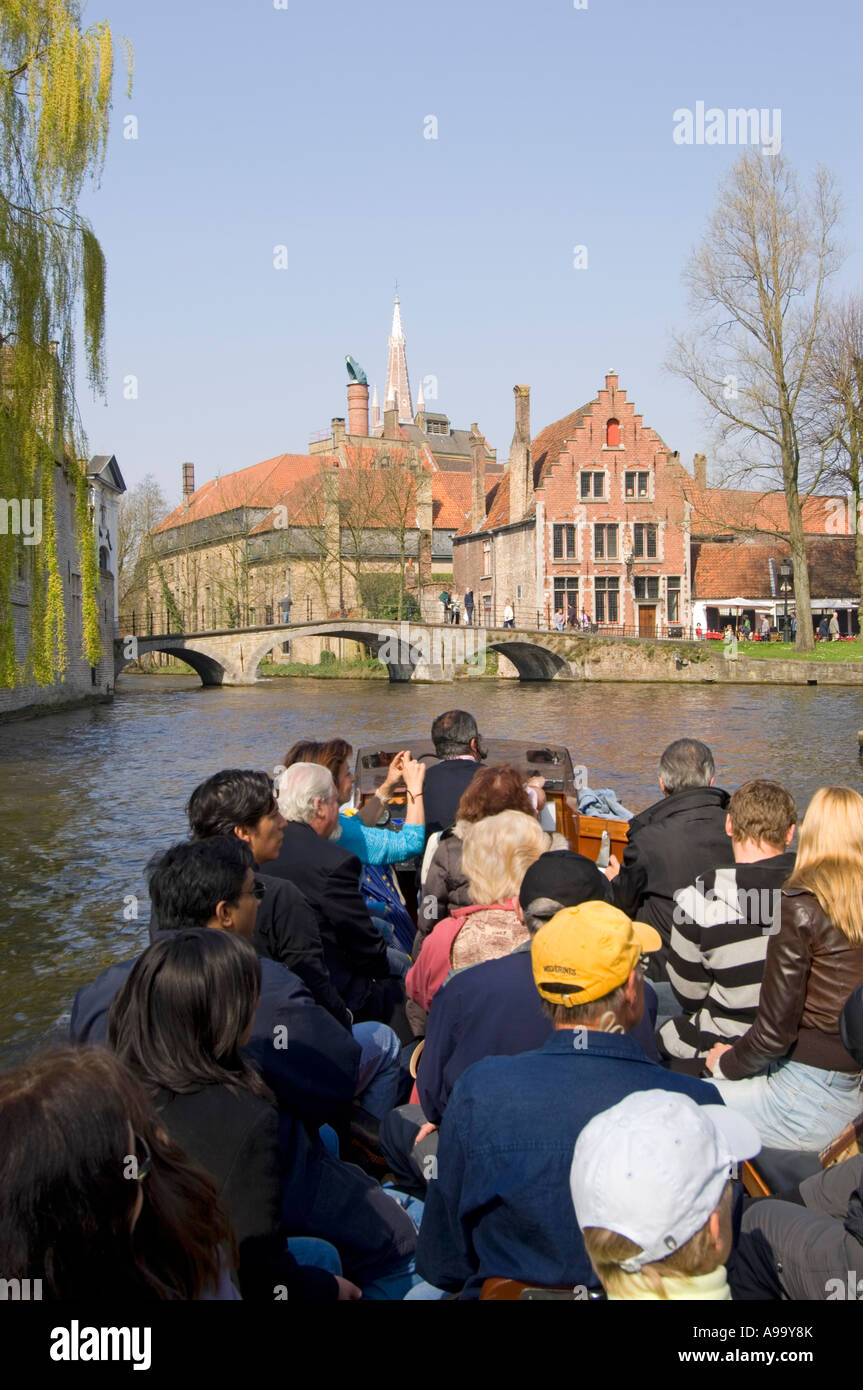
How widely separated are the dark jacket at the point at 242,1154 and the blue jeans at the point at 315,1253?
33 centimetres

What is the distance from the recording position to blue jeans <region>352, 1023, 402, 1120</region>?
11.4 ft

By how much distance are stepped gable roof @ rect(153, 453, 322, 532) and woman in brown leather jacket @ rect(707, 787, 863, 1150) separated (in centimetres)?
5429

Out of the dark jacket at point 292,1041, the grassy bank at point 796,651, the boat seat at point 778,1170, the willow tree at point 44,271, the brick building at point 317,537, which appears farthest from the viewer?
the brick building at point 317,537

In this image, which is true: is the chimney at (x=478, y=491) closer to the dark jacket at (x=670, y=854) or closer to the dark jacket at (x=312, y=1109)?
the dark jacket at (x=670, y=854)

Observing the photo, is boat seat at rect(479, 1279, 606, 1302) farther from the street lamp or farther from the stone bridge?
the street lamp

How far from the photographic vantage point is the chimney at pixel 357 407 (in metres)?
65.6

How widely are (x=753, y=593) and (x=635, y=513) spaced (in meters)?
5.91

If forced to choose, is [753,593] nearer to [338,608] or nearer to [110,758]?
[338,608]

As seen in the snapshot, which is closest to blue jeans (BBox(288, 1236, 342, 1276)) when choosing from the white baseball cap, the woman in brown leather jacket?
the white baseball cap

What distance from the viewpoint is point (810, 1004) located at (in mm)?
2982

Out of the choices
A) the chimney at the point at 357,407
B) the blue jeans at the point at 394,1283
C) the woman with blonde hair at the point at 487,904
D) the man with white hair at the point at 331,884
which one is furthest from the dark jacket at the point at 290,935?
the chimney at the point at 357,407

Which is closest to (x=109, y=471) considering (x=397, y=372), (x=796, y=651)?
(x=796, y=651)

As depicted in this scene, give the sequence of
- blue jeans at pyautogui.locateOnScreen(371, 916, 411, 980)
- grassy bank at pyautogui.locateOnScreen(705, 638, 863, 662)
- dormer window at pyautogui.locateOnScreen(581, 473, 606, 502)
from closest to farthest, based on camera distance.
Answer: blue jeans at pyautogui.locateOnScreen(371, 916, 411, 980) → grassy bank at pyautogui.locateOnScreen(705, 638, 863, 662) → dormer window at pyautogui.locateOnScreen(581, 473, 606, 502)
